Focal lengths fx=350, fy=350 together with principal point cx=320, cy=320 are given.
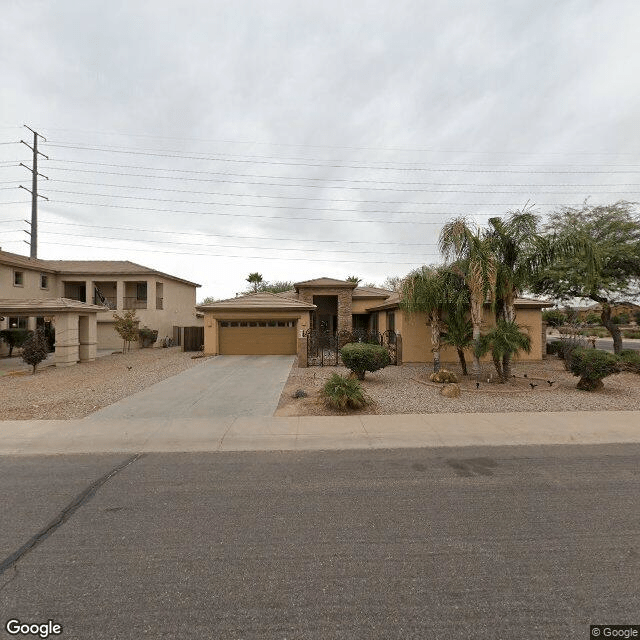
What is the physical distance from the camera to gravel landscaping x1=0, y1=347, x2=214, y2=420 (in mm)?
8391

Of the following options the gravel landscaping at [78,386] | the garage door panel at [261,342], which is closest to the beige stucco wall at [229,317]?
the garage door panel at [261,342]

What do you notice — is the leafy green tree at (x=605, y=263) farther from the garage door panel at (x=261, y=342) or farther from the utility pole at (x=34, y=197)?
the utility pole at (x=34, y=197)

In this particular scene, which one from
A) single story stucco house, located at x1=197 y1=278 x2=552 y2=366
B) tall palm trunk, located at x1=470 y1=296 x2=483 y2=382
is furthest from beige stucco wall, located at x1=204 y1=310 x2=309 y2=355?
tall palm trunk, located at x1=470 y1=296 x2=483 y2=382

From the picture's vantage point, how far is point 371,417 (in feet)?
25.5

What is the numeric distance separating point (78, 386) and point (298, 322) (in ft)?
34.6

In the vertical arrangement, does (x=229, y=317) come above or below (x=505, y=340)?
above

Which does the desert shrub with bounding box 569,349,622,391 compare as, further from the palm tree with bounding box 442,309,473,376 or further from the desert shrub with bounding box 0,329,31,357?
the desert shrub with bounding box 0,329,31,357

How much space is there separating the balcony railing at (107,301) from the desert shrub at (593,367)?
2731 cm

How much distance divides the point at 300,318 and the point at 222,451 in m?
13.5

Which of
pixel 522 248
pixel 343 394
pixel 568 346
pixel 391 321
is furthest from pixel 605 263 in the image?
pixel 343 394

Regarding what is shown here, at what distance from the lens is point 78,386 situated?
1146 centimetres

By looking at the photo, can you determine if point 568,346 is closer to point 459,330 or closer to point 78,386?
point 459,330

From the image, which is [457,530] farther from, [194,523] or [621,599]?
[194,523]

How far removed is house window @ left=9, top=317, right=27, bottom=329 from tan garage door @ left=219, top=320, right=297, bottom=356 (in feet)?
44.5
